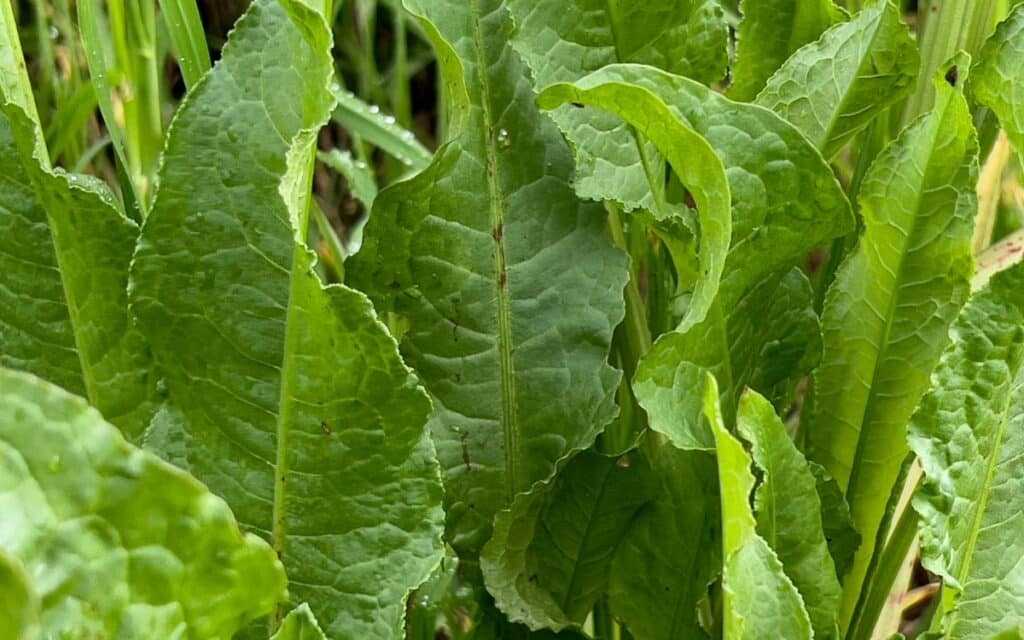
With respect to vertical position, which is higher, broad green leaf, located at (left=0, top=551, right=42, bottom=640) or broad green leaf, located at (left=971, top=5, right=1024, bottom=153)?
broad green leaf, located at (left=971, top=5, right=1024, bottom=153)

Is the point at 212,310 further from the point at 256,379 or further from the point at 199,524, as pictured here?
the point at 199,524

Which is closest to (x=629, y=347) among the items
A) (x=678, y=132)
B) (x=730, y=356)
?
(x=730, y=356)

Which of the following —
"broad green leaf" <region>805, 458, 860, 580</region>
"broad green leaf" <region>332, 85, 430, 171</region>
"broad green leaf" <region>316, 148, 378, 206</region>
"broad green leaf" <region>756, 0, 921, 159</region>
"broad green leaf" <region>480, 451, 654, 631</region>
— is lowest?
"broad green leaf" <region>480, 451, 654, 631</region>

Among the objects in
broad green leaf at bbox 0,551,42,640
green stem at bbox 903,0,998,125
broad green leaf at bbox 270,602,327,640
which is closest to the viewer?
broad green leaf at bbox 0,551,42,640

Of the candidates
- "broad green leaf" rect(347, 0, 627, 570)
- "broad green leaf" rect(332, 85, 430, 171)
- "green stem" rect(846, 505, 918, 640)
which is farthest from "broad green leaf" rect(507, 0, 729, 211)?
"broad green leaf" rect(332, 85, 430, 171)

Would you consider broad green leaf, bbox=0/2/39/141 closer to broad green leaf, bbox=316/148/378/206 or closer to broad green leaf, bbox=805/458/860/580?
broad green leaf, bbox=316/148/378/206

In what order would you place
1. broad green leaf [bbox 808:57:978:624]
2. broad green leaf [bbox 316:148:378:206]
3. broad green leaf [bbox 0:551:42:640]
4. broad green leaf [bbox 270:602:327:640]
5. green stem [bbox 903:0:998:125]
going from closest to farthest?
broad green leaf [bbox 0:551:42:640]
broad green leaf [bbox 270:602:327:640]
broad green leaf [bbox 808:57:978:624]
green stem [bbox 903:0:998:125]
broad green leaf [bbox 316:148:378:206]

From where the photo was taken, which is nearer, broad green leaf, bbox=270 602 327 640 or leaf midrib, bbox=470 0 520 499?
broad green leaf, bbox=270 602 327 640
